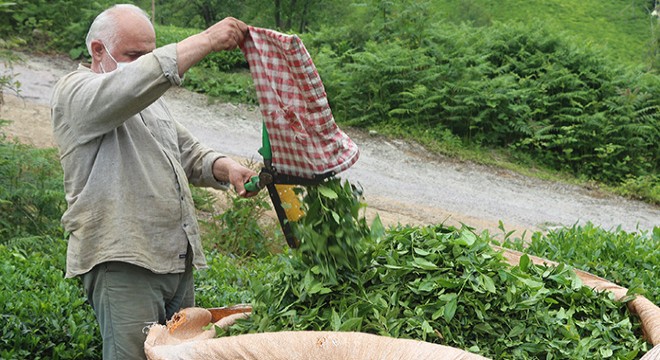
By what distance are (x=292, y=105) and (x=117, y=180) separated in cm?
73

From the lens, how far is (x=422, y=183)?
1003 centimetres

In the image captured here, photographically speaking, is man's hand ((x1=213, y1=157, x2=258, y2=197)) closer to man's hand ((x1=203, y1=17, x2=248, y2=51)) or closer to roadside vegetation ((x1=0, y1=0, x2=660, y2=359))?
roadside vegetation ((x1=0, y1=0, x2=660, y2=359))

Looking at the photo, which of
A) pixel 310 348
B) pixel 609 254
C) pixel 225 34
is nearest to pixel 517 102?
pixel 609 254

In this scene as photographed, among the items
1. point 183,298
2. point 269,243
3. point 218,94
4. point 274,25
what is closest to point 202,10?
point 274,25

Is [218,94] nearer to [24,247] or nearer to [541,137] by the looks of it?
[541,137]

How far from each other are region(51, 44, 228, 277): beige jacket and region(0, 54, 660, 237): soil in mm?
5237

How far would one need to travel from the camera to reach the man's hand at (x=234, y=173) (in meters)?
3.16

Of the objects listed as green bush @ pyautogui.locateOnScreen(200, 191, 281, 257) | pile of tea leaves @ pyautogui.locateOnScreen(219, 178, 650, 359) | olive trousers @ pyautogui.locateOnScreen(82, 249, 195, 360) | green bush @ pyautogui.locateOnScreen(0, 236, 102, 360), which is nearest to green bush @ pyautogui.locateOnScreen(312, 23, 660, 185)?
green bush @ pyautogui.locateOnScreen(200, 191, 281, 257)

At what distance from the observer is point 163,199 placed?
2846 mm

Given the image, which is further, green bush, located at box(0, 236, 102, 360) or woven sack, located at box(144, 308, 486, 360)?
green bush, located at box(0, 236, 102, 360)

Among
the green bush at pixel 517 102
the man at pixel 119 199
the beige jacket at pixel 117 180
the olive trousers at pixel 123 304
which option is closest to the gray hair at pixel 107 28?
the man at pixel 119 199

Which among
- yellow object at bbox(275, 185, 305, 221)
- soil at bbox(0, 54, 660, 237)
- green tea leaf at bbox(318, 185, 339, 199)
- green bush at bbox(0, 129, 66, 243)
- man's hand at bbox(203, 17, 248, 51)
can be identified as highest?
man's hand at bbox(203, 17, 248, 51)

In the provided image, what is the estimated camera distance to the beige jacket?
8.54 ft

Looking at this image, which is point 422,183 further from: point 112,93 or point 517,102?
point 112,93
